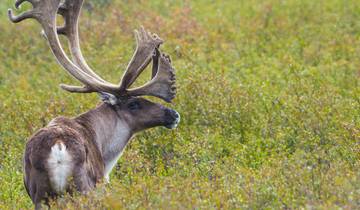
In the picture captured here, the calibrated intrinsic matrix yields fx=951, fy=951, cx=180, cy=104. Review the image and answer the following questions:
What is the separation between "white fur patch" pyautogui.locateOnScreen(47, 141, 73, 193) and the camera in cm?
744

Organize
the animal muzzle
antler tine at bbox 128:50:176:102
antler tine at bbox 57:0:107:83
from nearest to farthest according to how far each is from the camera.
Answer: antler tine at bbox 128:50:176:102 → the animal muzzle → antler tine at bbox 57:0:107:83

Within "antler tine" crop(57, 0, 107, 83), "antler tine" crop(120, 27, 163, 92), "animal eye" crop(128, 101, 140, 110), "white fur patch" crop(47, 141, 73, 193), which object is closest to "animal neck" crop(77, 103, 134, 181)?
"animal eye" crop(128, 101, 140, 110)

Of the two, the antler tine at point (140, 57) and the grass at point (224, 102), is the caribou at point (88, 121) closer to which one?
the antler tine at point (140, 57)

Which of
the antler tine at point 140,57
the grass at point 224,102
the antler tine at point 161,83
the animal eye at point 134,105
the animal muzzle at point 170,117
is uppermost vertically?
the antler tine at point 140,57

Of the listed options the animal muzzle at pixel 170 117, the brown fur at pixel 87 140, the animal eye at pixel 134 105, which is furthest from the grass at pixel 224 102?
the animal eye at pixel 134 105

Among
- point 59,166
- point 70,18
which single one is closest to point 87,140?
point 59,166

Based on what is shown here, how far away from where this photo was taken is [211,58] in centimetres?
1453

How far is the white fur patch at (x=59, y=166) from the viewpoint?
24.4ft

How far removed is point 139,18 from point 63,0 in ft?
21.6

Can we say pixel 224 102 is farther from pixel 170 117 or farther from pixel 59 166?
pixel 59 166

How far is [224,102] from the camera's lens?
11.4 m

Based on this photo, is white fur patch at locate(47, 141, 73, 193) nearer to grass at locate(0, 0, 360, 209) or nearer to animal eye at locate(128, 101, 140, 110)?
grass at locate(0, 0, 360, 209)

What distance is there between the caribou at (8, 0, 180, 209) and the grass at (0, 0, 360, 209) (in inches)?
12.0

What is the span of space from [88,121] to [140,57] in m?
0.83
